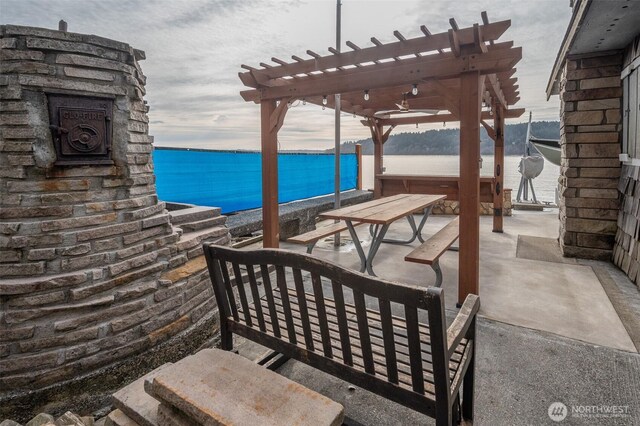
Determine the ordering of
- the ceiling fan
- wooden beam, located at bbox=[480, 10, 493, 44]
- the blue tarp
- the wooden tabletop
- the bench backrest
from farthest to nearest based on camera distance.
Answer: the ceiling fan
the blue tarp
the wooden tabletop
wooden beam, located at bbox=[480, 10, 493, 44]
the bench backrest

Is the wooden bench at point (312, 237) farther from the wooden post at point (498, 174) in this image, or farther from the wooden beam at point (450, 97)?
the wooden post at point (498, 174)

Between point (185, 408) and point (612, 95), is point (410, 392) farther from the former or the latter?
point (612, 95)

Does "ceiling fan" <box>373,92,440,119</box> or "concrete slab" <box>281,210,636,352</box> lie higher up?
"ceiling fan" <box>373,92,440,119</box>

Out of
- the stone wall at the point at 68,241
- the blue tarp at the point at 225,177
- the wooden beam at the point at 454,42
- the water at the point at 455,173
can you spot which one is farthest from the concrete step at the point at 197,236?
the water at the point at 455,173

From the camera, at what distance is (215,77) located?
6367 mm

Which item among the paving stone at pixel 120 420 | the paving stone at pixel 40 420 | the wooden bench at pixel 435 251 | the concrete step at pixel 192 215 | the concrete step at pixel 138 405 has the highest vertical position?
the concrete step at pixel 192 215

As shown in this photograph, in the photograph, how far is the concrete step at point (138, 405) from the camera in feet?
4.95

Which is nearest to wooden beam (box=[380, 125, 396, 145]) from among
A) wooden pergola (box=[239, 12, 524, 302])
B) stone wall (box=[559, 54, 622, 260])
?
wooden pergola (box=[239, 12, 524, 302])

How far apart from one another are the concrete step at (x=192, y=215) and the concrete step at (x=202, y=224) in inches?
1.8

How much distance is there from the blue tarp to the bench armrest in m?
3.93

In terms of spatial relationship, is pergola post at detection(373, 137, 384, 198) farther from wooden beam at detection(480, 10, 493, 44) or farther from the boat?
the boat

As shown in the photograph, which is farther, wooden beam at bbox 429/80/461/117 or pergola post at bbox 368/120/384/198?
pergola post at bbox 368/120/384/198

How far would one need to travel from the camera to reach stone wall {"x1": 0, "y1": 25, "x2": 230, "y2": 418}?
1.92 m

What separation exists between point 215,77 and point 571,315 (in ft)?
20.5
